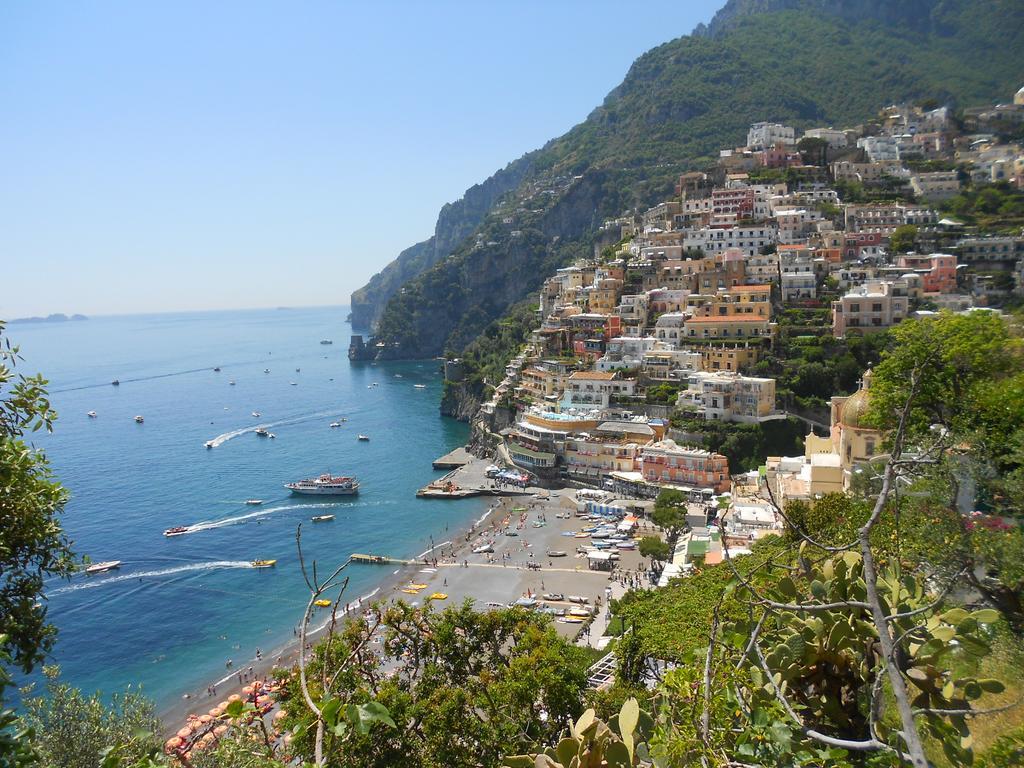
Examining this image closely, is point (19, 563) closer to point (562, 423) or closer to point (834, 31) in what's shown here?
point (562, 423)

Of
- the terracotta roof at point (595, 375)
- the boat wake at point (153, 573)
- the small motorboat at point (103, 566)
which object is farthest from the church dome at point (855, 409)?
the small motorboat at point (103, 566)

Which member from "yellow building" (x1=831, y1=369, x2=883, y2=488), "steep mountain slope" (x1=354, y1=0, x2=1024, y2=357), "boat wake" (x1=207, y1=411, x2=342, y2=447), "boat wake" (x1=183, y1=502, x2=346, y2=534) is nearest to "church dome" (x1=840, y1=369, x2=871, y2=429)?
"yellow building" (x1=831, y1=369, x2=883, y2=488)

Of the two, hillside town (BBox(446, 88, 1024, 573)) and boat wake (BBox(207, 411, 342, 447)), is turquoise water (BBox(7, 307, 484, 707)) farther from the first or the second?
hillside town (BBox(446, 88, 1024, 573))

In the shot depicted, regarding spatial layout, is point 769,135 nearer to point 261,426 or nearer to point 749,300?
point 749,300

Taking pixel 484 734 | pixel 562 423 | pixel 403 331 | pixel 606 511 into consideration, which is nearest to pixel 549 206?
pixel 403 331

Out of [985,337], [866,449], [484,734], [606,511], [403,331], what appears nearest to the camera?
[484,734]

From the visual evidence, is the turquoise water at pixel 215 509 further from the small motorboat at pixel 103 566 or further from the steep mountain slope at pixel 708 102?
the steep mountain slope at pixel 708 102
